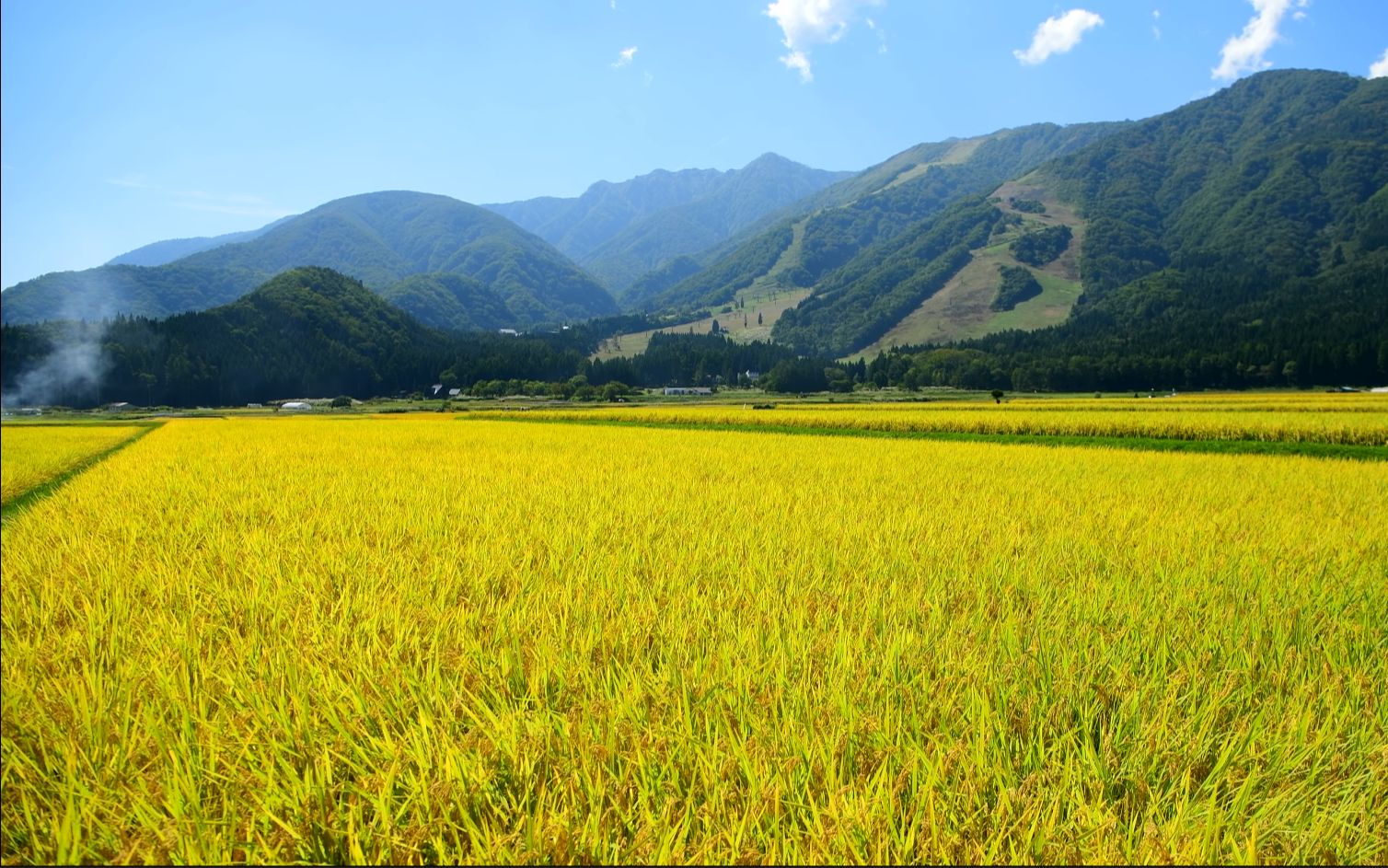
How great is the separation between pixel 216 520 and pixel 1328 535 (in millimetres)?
10717

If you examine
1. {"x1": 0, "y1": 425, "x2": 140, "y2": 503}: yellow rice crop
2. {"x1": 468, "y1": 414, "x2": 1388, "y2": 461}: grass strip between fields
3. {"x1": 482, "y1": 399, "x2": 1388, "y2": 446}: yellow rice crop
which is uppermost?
{"x1": 0, "y1": 425, "x2": 140, "y2": 503}: yellow rice crop

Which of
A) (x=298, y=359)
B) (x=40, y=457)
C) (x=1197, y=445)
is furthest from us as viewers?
(x=298, y=359)

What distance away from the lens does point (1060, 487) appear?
941 cm

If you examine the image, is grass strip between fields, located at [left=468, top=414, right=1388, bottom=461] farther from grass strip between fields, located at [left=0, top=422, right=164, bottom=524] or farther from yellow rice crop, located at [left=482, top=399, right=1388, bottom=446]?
grass strip between fields, located at [left=0, top=422, right=164, bottom=524]

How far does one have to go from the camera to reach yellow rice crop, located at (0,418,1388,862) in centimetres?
173

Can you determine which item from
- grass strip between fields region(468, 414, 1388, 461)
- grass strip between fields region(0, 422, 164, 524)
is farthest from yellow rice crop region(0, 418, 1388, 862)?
grass strip between fields region(468, 414, 1388, 461)

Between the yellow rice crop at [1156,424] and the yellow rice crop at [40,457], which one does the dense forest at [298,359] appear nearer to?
the yellow rice crop at [1156,424]

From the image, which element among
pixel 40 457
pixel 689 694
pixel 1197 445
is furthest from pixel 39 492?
pixel 1197 445

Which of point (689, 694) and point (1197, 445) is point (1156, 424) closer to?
point (1197, 445)

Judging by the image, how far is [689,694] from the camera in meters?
2.45

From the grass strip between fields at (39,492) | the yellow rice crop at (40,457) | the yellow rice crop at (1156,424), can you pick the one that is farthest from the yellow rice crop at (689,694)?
the yellow rice crop at (1156,424)

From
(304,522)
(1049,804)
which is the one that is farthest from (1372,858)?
(304,522)

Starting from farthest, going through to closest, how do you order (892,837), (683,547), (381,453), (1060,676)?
1. (381,453)
2. (683,547)
3. (1060,676)
4. (892,837)

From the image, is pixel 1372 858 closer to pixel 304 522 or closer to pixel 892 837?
pixel 892 837
